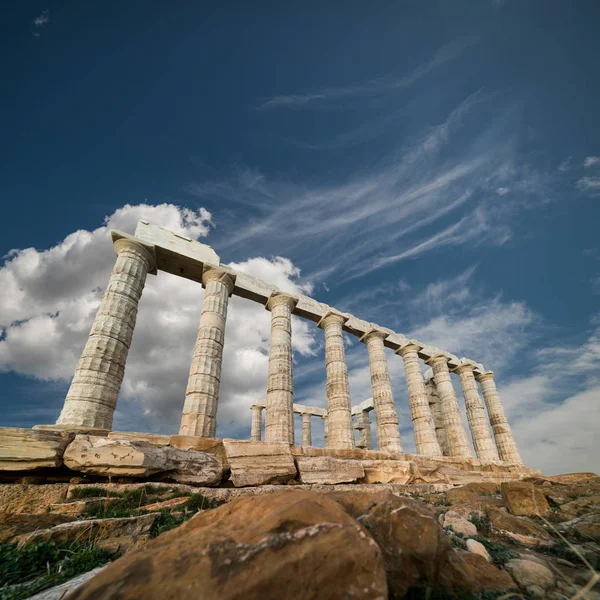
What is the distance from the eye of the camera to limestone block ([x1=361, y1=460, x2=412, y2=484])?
10328 mm

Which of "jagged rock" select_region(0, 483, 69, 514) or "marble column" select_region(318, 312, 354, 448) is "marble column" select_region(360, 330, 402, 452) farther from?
"jagged rock" select_region(0, 483, 69, 514)

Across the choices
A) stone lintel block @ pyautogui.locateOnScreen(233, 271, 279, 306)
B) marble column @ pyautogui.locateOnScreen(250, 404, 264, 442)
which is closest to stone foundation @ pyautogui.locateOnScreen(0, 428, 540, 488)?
stone lintel block @ pyautogui.locateOnScreen(233, 271, 279, 306)

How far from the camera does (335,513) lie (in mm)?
1950

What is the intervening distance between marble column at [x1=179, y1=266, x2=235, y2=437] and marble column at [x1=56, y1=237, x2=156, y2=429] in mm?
2520

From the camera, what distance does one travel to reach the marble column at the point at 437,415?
2450cm

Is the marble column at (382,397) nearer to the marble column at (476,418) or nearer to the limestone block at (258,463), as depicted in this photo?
the marble column at (476,418)

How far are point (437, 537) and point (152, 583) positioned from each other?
189 cm

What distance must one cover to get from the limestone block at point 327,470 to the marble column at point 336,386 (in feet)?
18.6

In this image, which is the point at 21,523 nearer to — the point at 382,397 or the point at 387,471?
the point at 387,471

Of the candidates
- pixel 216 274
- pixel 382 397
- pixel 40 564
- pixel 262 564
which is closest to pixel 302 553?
pixel 262 564

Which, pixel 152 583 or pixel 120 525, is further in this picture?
pixel 120 525

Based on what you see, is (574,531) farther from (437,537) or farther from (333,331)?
(333,331)

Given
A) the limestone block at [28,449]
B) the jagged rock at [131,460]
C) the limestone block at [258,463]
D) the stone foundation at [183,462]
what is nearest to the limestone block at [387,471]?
the stone foundation at [183,462]

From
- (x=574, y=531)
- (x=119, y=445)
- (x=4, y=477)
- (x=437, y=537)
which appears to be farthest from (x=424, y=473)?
(x=4, y=477)
